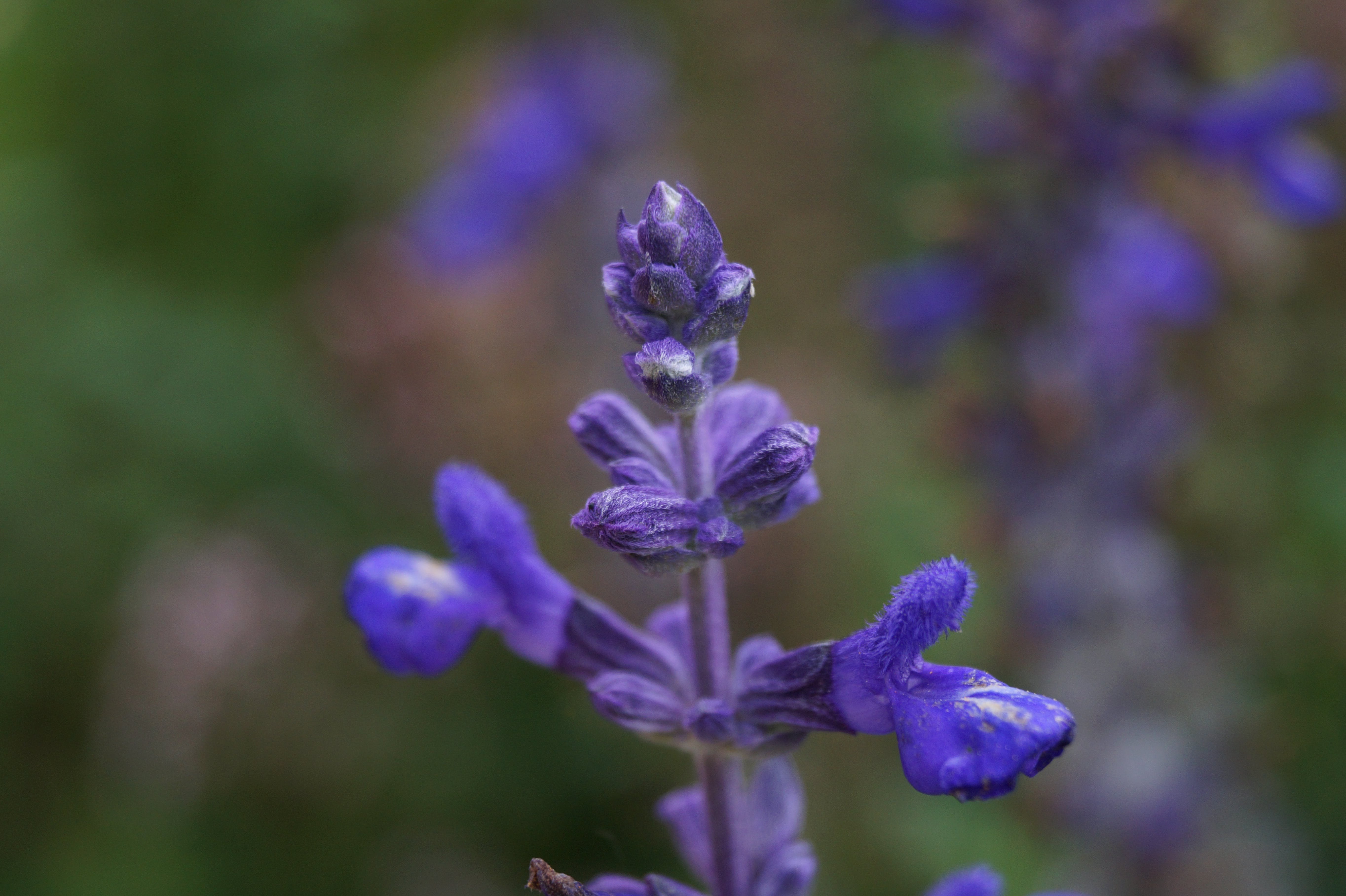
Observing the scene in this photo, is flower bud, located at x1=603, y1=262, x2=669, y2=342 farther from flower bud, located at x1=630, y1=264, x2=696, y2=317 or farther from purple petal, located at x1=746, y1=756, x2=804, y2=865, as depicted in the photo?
purple petal, located at x1=746, y1=756, x2=804, y2=865

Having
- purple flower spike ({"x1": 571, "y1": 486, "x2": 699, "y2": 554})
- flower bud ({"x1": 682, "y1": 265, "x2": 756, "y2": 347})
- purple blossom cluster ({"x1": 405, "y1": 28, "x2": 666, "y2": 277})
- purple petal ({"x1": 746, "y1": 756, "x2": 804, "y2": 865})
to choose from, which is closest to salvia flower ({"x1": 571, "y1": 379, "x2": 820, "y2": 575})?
purple flower spike ({"x1": 571, "y1": 486, "x2": 699, "y2": 554})

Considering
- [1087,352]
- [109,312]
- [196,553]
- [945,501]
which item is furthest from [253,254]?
[1087,352]

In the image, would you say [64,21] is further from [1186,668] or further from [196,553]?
[1186,668]

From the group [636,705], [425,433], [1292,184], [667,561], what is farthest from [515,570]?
[1292,184]

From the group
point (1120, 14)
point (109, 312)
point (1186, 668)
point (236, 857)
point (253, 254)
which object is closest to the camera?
point (1120, 14)

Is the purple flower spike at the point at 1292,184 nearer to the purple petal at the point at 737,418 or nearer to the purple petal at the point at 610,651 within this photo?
the purple petal at the point at 737,418
